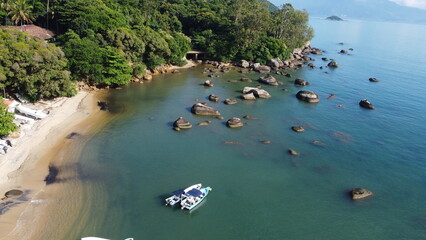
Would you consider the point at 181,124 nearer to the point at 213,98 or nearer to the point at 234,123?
the point at 234,123

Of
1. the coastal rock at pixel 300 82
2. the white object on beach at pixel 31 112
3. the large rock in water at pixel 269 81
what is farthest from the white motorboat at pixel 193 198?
the coastal rock at pixel 300 82

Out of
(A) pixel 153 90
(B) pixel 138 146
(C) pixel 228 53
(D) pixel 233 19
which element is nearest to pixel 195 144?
(B) pixel 138 146

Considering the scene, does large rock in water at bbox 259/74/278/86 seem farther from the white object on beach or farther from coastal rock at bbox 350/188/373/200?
the white object on beach

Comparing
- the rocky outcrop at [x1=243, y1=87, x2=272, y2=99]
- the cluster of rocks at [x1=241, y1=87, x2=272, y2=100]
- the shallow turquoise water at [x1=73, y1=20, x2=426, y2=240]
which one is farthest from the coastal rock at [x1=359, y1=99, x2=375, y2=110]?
the rocky outcrop at [x1=243, y1=87, x2=272, y2=99]

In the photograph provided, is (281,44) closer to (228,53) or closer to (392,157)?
(228,53)

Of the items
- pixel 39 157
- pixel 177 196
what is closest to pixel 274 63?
pixel 177 196

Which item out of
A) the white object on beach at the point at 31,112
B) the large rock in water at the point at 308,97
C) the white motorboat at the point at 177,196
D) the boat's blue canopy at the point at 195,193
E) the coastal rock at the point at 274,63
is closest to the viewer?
the white motorboat at the point at 177,196

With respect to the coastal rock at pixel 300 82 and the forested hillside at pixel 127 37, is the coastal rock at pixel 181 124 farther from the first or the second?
the coastal rock at pixel 300 82
